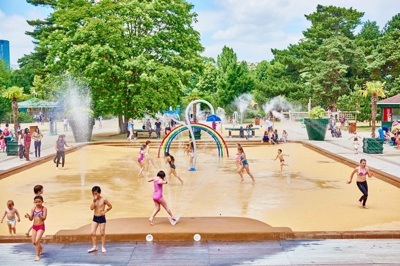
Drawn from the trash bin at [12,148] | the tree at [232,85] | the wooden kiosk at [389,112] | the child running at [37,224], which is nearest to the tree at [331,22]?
the tree at [232,85]

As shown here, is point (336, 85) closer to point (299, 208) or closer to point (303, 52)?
point (303, 52)

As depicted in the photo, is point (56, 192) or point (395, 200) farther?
point (56, 192)

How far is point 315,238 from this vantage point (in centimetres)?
1126

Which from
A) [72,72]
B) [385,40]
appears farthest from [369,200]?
[385,40]

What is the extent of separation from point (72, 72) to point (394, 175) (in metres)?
26.3

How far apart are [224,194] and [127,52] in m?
24.7

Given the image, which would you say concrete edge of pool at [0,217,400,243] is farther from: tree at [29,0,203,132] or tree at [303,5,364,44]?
tree at [303,5,364,44]

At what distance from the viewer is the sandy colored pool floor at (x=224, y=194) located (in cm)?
1334

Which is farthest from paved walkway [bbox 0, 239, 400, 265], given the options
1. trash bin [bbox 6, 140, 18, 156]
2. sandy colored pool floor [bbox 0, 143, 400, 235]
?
trash bin [bbox 6, 140, 18, 156]

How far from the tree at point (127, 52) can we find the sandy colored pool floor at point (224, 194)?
12.8 m

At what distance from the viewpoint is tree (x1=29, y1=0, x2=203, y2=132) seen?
38.3 meters

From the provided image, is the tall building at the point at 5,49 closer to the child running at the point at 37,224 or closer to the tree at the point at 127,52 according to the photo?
the tree at the point at 127,52

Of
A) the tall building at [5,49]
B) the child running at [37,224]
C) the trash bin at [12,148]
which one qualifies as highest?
the tall building at [5,49]

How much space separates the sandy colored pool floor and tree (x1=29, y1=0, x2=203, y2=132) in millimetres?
12773
